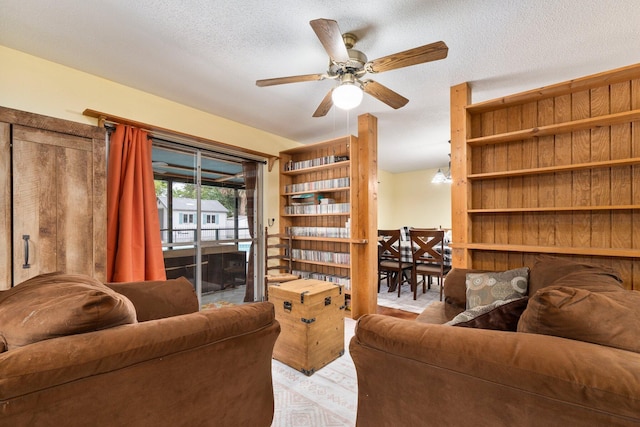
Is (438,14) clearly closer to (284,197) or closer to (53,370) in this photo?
(53,370)

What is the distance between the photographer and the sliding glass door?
3158 mm

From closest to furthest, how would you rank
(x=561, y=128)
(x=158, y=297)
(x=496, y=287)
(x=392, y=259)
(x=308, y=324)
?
1. (x=158, y=297)
2. (x=496, y=287)
3. (x=308, y=324)
4. (x=561, y=128)
5. (x=392, y=259)

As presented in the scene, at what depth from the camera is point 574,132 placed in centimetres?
231

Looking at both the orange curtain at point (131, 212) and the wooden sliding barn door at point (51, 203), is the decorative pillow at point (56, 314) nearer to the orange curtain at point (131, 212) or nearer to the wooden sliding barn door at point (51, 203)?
the wooden sliding barn door at point (51, 203)

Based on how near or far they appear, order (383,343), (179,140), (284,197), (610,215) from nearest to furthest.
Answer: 1. (383,343)
2. (610,215)
3. (179,140)
4. (284,197)

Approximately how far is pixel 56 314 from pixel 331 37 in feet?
5.65

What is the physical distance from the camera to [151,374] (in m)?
0.88

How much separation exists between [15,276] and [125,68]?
1.83 m

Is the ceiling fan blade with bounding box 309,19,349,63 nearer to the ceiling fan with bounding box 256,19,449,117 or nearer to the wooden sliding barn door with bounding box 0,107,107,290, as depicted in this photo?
the ceiling fan with bounding box 256,19,449,117

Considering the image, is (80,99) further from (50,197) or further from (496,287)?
(496,287)

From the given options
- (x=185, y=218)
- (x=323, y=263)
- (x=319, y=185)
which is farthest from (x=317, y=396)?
(x=319, y=185)

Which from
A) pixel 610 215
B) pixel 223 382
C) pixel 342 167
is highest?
pixel 342 167

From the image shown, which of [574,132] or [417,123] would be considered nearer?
[574,132]

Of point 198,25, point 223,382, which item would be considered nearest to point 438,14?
point 198,25
